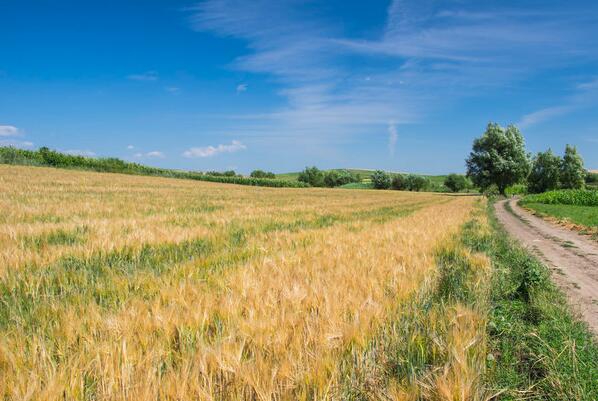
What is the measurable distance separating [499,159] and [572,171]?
1211 inches

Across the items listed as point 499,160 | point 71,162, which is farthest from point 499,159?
point 71,162

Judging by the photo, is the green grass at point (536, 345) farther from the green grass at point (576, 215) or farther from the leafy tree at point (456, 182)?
the leafy tree at point (456, 182)

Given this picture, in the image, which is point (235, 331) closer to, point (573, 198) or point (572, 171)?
point (573, 198)

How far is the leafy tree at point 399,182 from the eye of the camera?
110 m

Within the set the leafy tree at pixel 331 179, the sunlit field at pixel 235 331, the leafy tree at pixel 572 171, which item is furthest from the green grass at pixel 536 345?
the leafy tree at pixel 331 179

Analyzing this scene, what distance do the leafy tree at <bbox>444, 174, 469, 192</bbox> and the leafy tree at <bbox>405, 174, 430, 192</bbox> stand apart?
37.4 feet

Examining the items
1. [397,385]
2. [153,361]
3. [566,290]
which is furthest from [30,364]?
[566,290]

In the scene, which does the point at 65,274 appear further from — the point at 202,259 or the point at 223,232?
the point at 223,232

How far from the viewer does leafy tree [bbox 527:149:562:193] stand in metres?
76.3

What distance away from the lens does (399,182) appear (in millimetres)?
110625

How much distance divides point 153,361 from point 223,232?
5216mm

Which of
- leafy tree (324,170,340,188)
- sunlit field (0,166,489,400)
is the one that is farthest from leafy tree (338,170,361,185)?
sunlit field (0,166,489,400)

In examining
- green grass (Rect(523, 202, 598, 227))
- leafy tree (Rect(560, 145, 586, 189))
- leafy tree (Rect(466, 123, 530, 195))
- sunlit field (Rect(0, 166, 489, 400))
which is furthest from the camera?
leafy tree (Rect(560, 145, 586, 189))

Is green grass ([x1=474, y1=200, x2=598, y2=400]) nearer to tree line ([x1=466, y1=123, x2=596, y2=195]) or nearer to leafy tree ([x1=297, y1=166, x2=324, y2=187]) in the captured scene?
tree line ([x1=466, y1=123, x2=596, y2=195])
